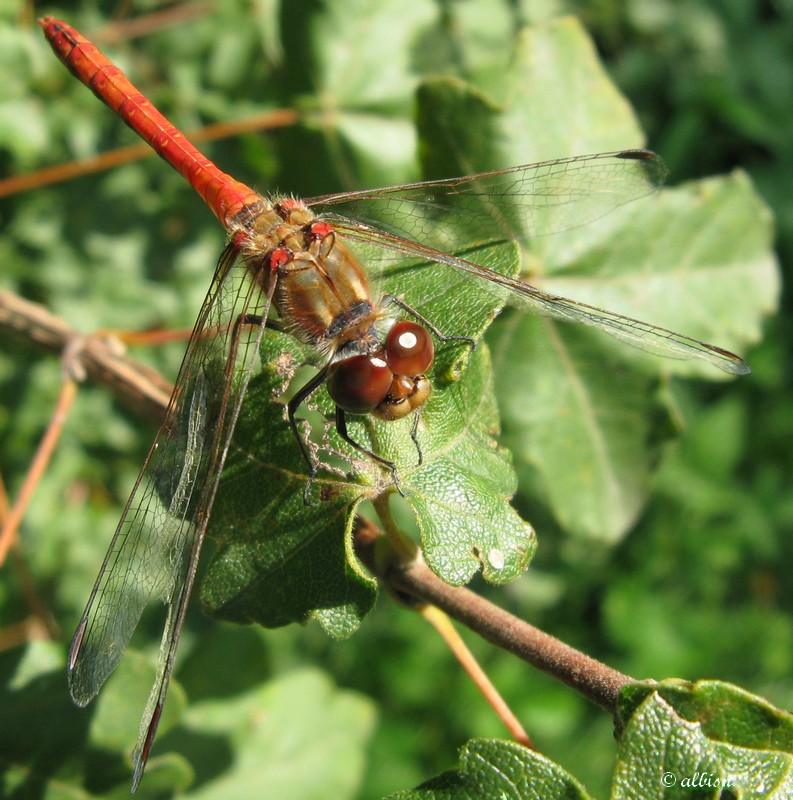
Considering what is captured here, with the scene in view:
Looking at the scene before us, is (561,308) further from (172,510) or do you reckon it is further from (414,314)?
(172,510)

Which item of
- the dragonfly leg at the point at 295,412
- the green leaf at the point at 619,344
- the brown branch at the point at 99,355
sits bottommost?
the green leaf at the point at 619,344

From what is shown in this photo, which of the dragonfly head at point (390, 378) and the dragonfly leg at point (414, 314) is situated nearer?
the dragonfly head at point (390, 378)

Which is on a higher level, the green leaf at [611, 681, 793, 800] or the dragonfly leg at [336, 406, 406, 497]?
the dragonfly leg at [336, 406, 406, 497]

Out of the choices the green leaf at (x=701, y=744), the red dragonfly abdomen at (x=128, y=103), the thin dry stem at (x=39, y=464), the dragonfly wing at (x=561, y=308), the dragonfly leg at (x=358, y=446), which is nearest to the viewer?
the green leaf at (x=701, y=744)

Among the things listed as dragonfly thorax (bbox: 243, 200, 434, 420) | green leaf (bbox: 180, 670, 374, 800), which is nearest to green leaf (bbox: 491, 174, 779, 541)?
dragonfly thorax (bbox: 243, 200, 434, 420)

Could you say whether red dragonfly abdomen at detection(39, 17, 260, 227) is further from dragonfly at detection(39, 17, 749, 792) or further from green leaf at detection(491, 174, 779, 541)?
green leaf at detection(491, 174, 779, 541)

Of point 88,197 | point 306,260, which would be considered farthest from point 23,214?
point 306,260

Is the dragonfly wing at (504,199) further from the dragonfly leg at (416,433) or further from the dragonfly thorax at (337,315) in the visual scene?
A: the dragonfly leg at (416,433)

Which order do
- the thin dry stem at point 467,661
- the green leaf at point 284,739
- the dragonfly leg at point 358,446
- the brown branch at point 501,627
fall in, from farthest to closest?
the green leaf at point 284,739
the thin dry stem at point 467,661
the dragonfly leg at point 358,446
the brown branch at point 501,627

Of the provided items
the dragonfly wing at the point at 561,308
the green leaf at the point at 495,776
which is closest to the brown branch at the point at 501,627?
the green leaf at the point at 495,776
